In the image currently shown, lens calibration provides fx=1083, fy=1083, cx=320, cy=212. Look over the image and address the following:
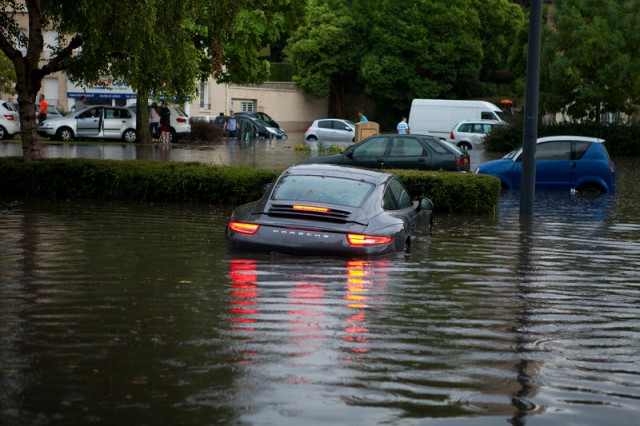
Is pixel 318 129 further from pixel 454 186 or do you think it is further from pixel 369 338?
pixel 369 338

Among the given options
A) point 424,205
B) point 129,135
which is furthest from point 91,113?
point 424,205

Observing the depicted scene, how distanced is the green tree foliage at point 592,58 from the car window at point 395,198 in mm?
33361

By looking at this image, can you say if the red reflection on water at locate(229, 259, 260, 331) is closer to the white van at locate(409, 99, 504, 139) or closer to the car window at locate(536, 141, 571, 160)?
the car window at locate(536, 141, 571, 160)

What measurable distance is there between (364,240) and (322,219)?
0.52 metres

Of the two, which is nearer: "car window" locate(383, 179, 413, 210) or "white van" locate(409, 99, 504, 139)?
"car window" locate(383, 179, 413, 210)

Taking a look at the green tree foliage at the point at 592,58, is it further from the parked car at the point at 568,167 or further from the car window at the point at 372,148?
the car window at the point at 372,148

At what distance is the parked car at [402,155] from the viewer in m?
24.7

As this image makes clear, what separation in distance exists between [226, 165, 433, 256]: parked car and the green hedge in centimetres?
677

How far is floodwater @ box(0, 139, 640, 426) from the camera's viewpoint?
20.1 ft

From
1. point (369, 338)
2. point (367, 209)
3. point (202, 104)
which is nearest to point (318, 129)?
point (202, 104)

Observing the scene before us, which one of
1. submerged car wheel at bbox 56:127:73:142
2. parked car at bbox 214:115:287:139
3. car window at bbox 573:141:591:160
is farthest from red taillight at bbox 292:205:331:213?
parked car at bbox 214:115:287:139

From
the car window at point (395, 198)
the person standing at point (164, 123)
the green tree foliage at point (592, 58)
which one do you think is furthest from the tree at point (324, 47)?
the car window at point (395, 198)

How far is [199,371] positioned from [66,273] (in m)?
4.55

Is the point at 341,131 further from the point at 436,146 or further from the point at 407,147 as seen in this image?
the point at 407,147
